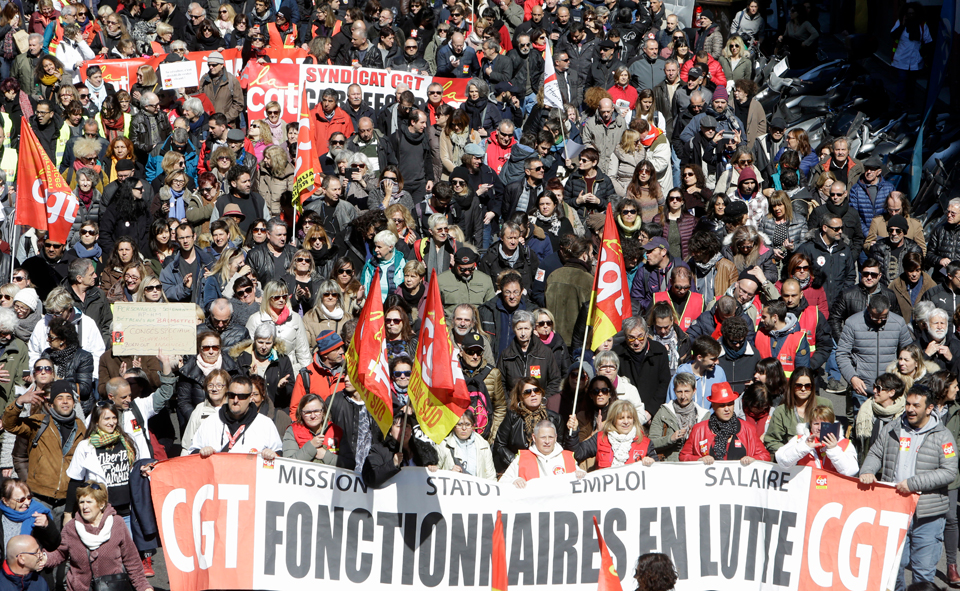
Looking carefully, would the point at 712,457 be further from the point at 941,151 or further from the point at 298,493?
the point at 941,151

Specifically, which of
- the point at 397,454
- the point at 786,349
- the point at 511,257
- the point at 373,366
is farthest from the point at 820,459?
the point at 511,257

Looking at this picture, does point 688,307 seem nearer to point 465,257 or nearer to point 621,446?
point 465,257

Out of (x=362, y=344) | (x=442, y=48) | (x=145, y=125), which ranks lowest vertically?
(x=362, y=344)

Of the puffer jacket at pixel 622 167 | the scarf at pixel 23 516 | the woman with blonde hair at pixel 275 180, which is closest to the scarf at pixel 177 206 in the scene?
the woman with blonde hair at pixel 275 180

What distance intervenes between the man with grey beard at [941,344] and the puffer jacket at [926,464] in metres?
1.77

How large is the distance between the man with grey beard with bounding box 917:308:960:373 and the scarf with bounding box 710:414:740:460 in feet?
7.80

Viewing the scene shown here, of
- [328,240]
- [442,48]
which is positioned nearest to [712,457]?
[328,240]

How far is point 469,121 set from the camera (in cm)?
1570

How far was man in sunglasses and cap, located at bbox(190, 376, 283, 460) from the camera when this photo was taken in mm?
9062

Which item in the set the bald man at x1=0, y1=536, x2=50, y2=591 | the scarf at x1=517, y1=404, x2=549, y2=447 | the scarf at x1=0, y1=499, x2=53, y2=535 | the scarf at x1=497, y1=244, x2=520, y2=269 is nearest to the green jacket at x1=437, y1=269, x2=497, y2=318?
→ the scarf at x1=497, y1=244, x2=520, y2=269

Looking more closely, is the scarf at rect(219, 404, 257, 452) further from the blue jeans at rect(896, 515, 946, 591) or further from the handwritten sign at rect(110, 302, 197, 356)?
the blue jeans at rect(896, 515, 946, 591)

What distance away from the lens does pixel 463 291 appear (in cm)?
1167

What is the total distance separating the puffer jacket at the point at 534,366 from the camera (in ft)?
34.6

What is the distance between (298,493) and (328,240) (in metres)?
4.29
